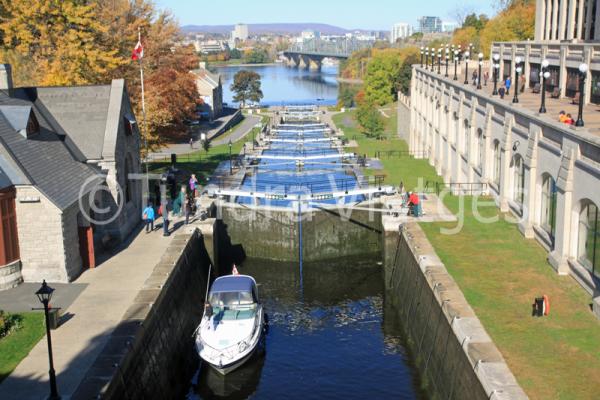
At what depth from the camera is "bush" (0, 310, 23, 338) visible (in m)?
23.5

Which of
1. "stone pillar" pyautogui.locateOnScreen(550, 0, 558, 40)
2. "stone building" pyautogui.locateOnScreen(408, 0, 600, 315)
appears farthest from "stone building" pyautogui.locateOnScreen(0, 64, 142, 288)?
"stone pillar" pyautogui.locateOnScreen(550, 0, 558, 40)

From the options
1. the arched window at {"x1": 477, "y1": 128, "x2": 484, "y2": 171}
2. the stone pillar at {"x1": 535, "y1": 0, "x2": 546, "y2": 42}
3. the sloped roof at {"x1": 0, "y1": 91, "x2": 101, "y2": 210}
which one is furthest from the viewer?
the stone pillar at {"x1": 535, "y1": 0, "x2": 546, "y2": 42}

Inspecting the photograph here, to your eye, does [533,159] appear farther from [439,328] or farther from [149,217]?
[149,217]

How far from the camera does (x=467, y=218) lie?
124ft

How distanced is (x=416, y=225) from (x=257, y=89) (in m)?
108

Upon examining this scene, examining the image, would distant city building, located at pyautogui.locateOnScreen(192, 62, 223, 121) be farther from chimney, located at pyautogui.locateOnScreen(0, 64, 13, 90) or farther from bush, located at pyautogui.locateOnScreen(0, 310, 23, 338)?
bush, located at pyautogui.locateOnScreen(0, 310, 23, 338)

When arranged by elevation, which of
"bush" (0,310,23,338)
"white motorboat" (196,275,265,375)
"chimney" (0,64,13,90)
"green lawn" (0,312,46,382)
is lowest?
"white motorboat" (196,275,265,375)

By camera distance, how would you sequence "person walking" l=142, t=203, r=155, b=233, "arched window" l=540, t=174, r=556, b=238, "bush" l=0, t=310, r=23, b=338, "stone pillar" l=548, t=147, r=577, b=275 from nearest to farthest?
"bush" l=0, t=310, r=23, b=338 < "stone pillar" l=548, t=147, r=577, b=275 < "arched window" l=540, t=174, r=556, b=238 < "person walking" l=142, t=203, r=155, b=233

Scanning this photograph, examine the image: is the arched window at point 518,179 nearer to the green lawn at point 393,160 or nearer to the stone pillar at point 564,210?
the stone pillar at point 564,210

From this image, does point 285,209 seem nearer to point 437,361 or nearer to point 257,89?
Result: point 437,361

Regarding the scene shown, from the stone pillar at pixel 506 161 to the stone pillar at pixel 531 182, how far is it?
3.85 m

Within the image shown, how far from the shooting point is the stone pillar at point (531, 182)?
32719 mm

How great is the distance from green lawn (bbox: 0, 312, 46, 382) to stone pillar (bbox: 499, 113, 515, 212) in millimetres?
24324

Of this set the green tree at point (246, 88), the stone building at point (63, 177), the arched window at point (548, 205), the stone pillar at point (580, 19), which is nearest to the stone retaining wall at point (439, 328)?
the arched window at point (548, 205)
